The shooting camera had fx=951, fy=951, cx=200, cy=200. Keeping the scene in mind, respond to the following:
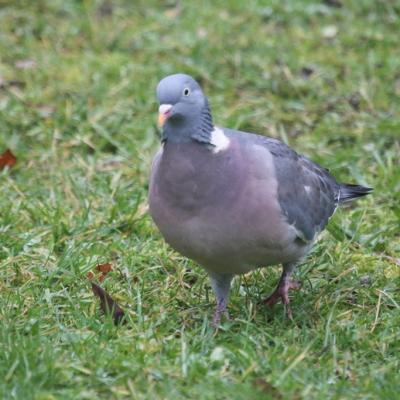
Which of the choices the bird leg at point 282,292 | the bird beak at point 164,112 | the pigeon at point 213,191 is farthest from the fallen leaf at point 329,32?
the bird beak at point 164,112

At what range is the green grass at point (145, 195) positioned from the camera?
4016 mm

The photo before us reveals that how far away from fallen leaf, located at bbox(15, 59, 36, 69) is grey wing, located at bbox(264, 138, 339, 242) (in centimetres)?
324

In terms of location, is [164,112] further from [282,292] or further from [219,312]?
[282,292]

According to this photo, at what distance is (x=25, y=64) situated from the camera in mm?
7488

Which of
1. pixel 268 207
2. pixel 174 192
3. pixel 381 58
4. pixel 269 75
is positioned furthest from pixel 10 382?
pixel 381 58

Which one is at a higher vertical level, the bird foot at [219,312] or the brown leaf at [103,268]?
the brown leaf at [103,268]

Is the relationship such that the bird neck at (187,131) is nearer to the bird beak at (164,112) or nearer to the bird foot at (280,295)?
the bird beak at (164,112)

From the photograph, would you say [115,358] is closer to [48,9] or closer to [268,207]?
[268,207]

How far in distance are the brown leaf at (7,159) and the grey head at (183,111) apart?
7.62ft

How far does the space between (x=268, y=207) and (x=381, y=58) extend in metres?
3.77

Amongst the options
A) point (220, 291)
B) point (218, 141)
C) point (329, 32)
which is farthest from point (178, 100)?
point (329, 32)

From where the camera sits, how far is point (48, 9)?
27.2ft

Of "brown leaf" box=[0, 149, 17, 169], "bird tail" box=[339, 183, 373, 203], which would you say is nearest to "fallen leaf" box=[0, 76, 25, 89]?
"brown leaf" box=[0, 149, 17, 169]

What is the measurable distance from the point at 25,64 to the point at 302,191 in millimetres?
3574
